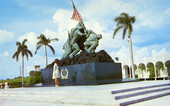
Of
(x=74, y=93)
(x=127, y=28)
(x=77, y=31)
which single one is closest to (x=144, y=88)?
(x=74, y=93)

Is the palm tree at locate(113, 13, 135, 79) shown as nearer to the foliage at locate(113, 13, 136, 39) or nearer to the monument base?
the foliage at locate(113, 13, 136, 39)

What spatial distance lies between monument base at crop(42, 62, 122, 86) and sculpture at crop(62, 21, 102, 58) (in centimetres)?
194

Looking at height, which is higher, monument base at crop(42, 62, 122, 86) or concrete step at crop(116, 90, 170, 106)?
monument base at crop(42, 62, 122, 86)

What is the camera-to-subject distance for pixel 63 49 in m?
16.1

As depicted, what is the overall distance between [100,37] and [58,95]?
694cm

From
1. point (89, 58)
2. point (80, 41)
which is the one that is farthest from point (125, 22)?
→ point (89, 58)

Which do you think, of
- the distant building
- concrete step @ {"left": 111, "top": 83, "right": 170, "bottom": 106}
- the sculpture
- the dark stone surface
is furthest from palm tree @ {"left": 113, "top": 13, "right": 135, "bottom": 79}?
concrete step @ {"left": 111, "top": 83, "right": 170, "bottom": 106}

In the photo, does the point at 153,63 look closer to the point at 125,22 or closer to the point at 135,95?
the point at 125,22

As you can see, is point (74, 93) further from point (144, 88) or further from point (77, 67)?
point (77, 67)

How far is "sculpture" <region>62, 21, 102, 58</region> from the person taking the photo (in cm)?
1359

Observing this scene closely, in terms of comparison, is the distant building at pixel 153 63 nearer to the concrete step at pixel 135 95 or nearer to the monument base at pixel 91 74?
the monument base at pixel 91 74

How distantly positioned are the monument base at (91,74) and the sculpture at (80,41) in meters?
1.94

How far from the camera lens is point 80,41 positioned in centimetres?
1505

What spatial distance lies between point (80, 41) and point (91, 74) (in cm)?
432
